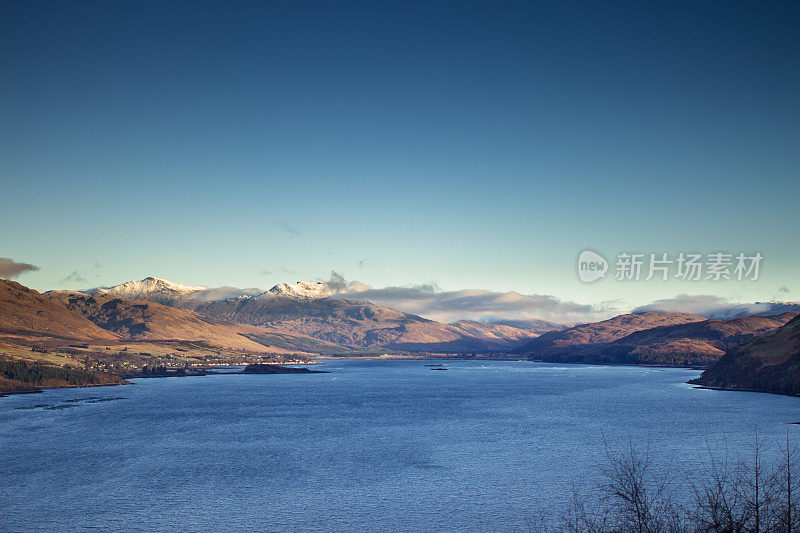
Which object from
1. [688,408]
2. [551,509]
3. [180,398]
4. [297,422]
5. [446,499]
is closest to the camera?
[551,509]

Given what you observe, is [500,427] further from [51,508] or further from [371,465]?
[51,508]

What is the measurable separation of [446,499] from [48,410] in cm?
11956

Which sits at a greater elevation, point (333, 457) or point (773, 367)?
point (773, 367)

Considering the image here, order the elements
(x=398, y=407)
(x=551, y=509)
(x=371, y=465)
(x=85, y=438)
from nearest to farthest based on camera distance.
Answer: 1. (x=551, y=509)
2. (x=371, y=465)
3. (x=85, y=438)
4. (x=398, y=407)

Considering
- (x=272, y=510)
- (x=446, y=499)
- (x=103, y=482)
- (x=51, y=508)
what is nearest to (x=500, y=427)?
(x=446, y=499)

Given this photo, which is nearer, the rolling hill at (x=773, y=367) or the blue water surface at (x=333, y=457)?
the blue water surface at (x=333, y=457)

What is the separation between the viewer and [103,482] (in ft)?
214

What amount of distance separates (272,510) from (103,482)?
24685 millimetres

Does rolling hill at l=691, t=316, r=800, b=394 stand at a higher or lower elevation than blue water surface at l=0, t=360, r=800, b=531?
higher

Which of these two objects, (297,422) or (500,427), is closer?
(500,427)

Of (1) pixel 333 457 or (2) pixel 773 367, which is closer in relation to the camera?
(1) pixel 333 457

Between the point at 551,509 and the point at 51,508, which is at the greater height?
the point at 551,509

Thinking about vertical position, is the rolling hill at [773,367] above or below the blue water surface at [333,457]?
above

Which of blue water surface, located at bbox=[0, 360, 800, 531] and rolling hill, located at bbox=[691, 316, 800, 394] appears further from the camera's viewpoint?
rolling hill, located at bbox=[691, 316, 800, 394]
